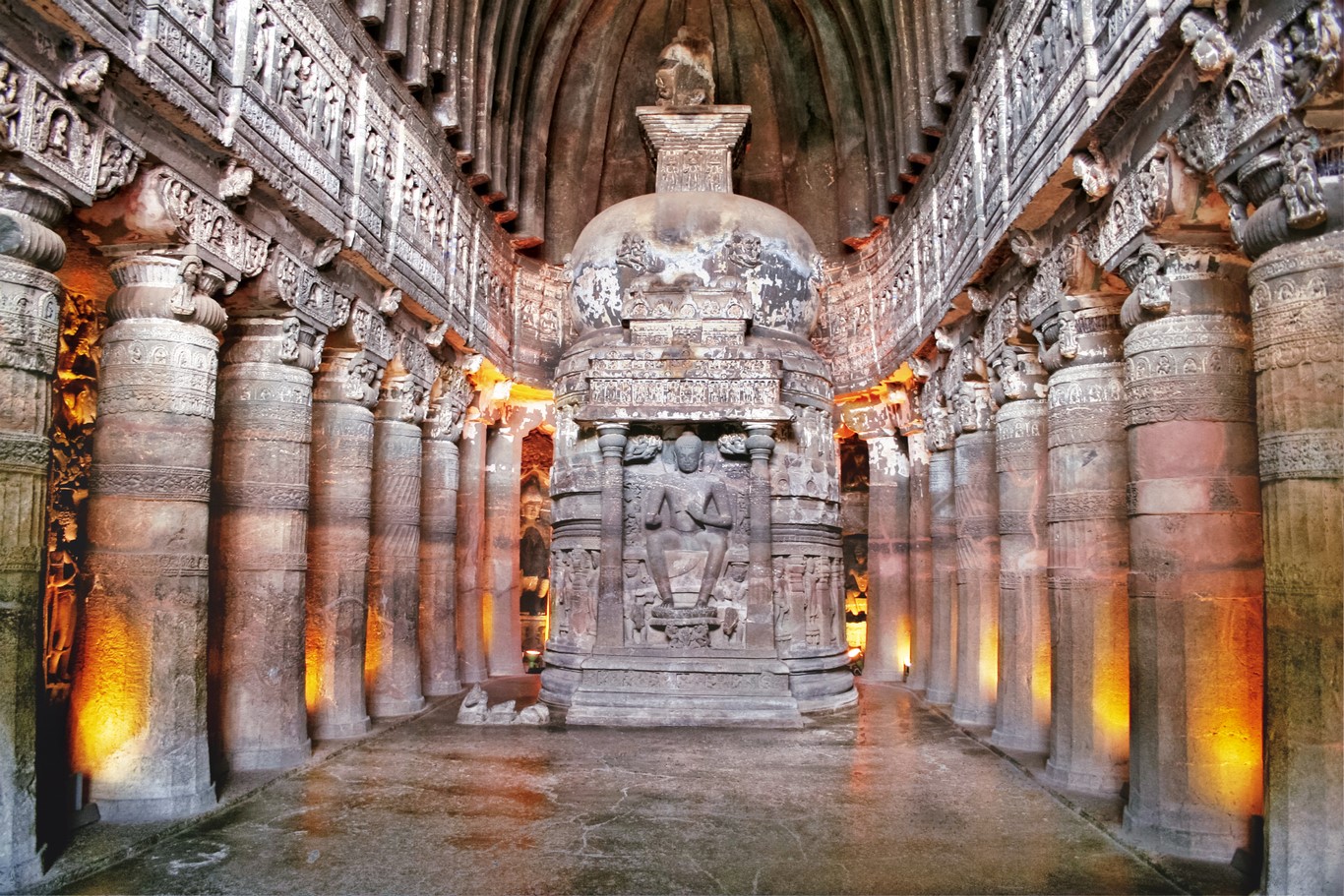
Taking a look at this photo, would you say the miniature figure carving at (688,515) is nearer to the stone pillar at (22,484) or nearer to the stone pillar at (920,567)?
the stone pillar at (920,567)

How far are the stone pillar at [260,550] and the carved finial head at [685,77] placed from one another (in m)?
8.54

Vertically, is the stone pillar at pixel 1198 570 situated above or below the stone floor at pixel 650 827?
above

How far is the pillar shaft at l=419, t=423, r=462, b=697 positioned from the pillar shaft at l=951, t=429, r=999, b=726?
657cm

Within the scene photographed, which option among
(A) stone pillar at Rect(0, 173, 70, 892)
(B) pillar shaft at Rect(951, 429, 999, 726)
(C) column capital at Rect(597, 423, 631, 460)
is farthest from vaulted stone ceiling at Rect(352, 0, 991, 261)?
(A) stone pillar at Rect(0, 173, 70, 892)

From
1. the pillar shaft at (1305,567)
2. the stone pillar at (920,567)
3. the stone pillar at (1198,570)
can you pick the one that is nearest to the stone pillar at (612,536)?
the stone pillar at (920,567)

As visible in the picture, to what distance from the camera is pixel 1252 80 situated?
5.12 m

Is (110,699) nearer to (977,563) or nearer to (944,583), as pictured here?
(977,563)

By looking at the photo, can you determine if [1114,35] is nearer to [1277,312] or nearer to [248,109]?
[1277,312]

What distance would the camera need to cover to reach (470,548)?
47.7ft

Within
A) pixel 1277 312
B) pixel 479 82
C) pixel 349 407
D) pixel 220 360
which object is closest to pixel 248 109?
→ pixel 220 360

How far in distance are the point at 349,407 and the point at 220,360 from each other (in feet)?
5.65

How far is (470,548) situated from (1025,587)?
8117 millimetres

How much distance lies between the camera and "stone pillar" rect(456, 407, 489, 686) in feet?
47.2

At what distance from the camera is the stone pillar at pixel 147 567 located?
270 inches
